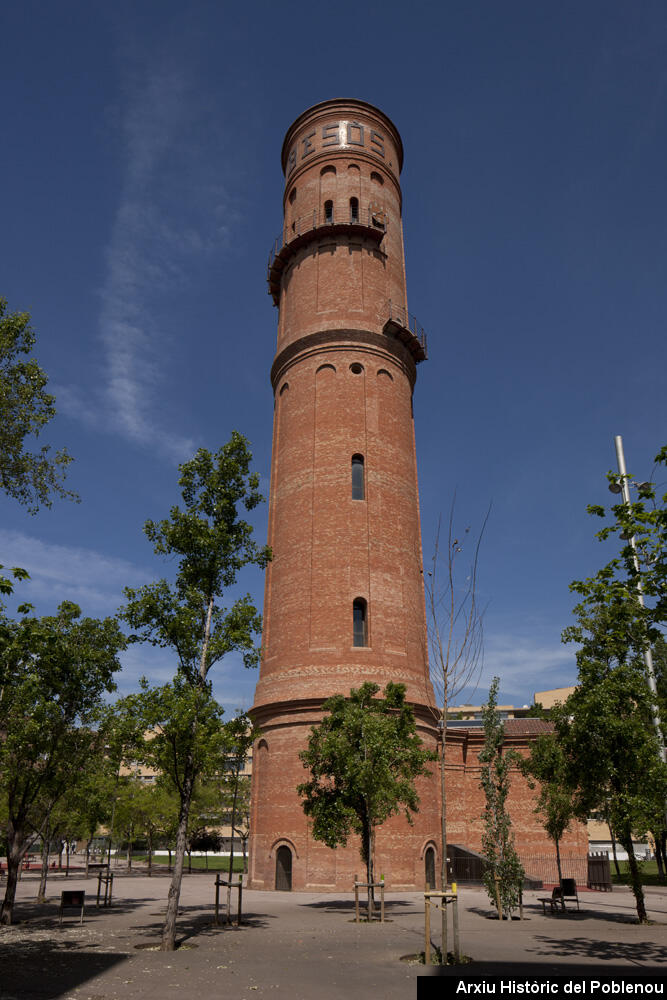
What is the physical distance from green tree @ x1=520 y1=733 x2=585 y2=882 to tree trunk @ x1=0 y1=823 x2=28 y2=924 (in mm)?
13351

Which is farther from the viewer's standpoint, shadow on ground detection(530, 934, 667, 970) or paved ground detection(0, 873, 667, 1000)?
shadow on ground detection(530, 934, 667, 970)

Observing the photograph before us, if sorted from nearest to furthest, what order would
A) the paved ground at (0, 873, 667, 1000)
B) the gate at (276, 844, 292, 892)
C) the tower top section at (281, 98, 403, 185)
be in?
the paved ground at (0, 873, 667, 1000), the gate at (276, 844, 292, 892), the tower top section at (281, 98, 403, 185)

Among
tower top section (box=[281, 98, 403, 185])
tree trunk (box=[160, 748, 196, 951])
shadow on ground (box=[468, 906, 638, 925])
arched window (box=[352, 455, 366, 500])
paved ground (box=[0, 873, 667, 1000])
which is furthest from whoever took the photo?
tower top section (box=[281, 98, 403, 185])

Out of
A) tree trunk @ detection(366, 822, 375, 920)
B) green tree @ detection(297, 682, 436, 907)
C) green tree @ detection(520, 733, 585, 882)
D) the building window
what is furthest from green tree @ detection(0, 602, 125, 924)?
green tree @ detection(520, 733, 585, 882)

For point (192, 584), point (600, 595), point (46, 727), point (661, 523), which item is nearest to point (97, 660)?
point (46, 727)

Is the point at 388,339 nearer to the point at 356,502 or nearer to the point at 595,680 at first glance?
the point at 356,502

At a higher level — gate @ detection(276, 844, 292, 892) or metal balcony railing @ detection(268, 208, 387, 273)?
metal balcony railing @ detection(268, 208, 387, 273)

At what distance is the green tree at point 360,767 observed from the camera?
1784 centimetres

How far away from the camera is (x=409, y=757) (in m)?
19.1

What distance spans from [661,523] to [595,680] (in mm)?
10013

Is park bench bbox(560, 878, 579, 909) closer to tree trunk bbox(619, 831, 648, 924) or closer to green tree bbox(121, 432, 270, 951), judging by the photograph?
tree trunk bbox(619, 831, 648, 924)

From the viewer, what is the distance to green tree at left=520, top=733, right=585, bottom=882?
61.1 ft

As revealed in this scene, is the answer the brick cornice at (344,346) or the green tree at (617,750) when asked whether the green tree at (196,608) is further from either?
the brick cornice at (344,346)

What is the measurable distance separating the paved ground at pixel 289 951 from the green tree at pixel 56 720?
275cm
